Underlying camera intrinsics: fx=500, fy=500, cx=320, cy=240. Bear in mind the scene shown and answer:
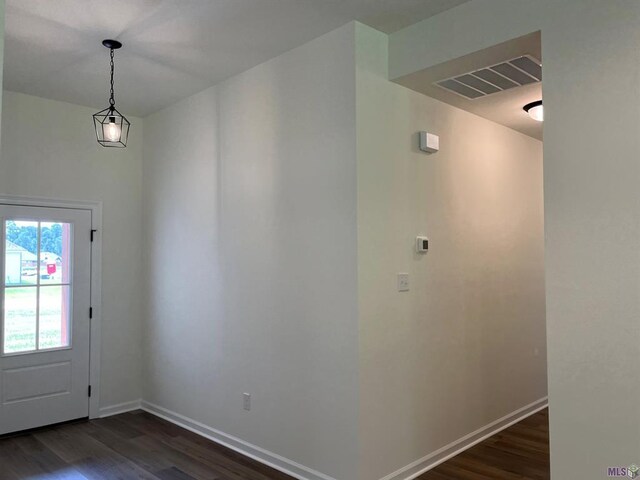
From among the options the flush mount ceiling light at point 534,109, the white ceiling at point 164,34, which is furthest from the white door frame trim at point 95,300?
the flush mount ceiling light at point 534,109

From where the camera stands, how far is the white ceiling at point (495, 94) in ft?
9.46

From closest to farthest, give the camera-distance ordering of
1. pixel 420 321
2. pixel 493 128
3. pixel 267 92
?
pixel 420 321 < pixel 267 92 < pixel 493 128

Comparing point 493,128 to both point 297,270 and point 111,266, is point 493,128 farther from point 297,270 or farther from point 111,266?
point 111,266

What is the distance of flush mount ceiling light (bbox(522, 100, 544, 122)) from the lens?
3.95 m


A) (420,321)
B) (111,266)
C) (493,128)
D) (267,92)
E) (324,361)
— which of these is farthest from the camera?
(111,266)

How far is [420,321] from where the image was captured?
3521mm

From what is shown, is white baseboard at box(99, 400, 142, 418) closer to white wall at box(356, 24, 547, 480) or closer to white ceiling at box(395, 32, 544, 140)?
white wall at box(356, 24, 547, 480)

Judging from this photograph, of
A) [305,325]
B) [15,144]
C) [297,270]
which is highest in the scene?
[15,144]

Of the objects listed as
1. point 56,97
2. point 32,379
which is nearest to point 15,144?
point 56,97

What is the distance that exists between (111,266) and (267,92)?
247 cm

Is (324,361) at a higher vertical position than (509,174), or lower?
lower

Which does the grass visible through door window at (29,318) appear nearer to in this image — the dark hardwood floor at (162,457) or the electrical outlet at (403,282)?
the dark hardwood floor at (162,457)

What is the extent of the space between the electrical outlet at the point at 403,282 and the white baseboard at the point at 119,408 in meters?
3.21

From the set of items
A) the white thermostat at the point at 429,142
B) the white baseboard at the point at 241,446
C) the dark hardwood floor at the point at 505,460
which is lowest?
the dark hardwood floor at the point at 505,460
